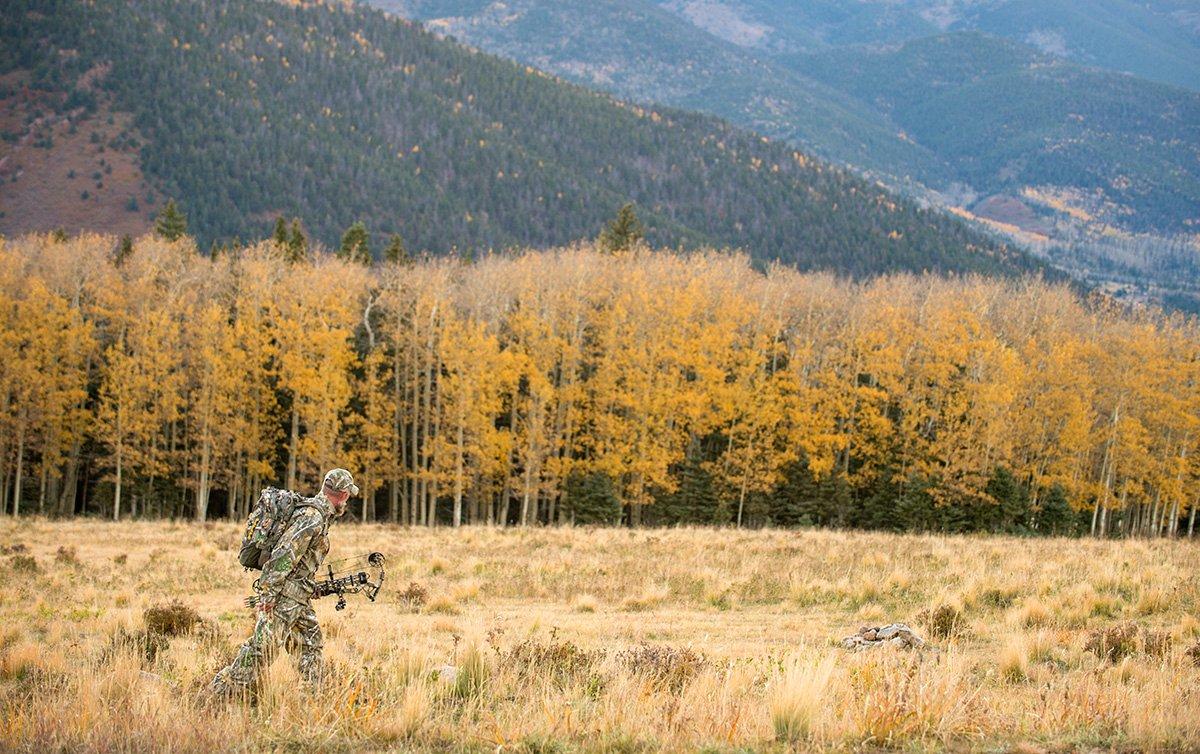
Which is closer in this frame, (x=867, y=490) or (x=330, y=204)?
(x=867, y=490)

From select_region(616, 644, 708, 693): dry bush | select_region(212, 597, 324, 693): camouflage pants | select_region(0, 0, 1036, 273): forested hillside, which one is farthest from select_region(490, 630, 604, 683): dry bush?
select_region(0, 0, 1036, 273): forested hillside

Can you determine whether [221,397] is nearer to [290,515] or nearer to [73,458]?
[73,458]

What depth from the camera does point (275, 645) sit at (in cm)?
831

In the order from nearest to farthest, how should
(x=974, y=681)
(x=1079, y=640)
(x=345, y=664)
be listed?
(x=345, y=664), (x=974, y=681), (x=1079, y=640)

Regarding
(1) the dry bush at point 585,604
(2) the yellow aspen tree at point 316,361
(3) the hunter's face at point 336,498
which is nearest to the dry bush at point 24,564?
(1) the dry bush at point 585,604

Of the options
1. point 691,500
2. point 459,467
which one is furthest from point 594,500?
point 459,467

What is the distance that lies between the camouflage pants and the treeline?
3212 centimetres

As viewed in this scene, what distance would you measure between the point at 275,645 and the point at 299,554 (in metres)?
0.85

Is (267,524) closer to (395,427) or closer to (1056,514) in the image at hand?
(395,427)

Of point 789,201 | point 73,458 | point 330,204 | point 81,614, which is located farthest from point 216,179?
point 81,614

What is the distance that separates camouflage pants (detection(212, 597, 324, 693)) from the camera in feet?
26.8

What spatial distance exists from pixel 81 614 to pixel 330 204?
165m

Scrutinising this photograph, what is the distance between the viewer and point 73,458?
45.0 metres

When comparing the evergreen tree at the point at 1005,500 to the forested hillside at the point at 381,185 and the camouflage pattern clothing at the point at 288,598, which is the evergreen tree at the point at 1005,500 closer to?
the camouflage pattern clothing at the point at 288,598
